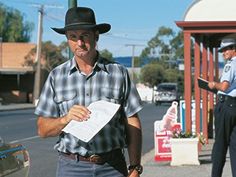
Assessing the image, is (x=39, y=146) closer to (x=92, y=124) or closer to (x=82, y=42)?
(x=82, y=42)

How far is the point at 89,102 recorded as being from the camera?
13.9 ft

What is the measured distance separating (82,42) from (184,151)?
24.7 ft

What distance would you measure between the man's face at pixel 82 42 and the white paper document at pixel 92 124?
39 centimetres

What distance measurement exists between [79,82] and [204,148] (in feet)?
33.2

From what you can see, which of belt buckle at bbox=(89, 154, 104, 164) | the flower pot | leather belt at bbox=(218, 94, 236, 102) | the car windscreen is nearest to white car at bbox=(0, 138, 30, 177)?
belt buckle at bbox=(89, 154, 104, 164)

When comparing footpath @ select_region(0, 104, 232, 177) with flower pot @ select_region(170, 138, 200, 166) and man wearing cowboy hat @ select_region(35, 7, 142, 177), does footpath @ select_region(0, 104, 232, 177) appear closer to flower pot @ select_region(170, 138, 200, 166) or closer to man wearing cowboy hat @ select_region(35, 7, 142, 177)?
flower pot @ select_region(170, 138, 200, 166)

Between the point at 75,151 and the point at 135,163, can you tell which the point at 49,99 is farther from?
the point at 135,163

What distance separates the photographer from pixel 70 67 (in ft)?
14.3

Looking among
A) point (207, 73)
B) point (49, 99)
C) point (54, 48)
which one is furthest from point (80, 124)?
point (54, 48)

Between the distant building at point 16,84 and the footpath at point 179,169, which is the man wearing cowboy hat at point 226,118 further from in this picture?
the distant building at point 16,84

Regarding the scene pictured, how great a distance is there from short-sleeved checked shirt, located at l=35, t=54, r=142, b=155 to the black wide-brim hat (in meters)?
0.23

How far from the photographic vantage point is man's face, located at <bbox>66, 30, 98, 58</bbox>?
4.25 m

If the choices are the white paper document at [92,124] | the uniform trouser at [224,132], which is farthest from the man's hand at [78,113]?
the uniform trouser at [224,132]

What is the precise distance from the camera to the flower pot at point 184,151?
37.6ft
